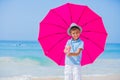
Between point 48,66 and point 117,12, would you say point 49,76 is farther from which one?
point 117,12

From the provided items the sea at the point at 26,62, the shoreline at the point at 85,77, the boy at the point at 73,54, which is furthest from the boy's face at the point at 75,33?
the shoreline at the point at 85,77

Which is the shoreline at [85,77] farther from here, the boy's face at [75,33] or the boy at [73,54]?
the boy's face at [75,33]

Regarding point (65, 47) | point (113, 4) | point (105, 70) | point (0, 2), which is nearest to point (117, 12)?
point (113, 4)

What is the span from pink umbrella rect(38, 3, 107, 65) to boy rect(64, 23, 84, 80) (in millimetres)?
50

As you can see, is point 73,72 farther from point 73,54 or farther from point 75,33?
point 75,33

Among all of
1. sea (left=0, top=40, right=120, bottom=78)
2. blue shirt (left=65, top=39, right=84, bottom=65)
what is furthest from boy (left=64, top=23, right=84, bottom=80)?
sea (left=0, top=40, right=120, bottom=78)

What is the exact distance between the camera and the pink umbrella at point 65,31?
2709mm

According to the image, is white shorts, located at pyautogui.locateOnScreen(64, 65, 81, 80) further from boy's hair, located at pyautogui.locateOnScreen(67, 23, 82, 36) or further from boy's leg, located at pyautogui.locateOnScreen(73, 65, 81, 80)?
boy's hair, located at pyautogui.locateOnScreen(67, 23, 82, 36)

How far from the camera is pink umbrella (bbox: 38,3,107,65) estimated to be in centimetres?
271

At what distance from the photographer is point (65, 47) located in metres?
2.78

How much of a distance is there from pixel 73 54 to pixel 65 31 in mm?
220

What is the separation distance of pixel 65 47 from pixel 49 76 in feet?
1.83

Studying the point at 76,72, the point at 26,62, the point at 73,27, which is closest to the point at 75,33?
the point at 73,27

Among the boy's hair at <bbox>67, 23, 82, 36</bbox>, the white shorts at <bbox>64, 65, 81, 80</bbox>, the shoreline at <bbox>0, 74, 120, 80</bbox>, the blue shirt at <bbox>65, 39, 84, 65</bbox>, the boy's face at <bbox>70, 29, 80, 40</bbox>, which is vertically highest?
the boy's hair at <bbox>67, 23, 82, 36</bbox>
